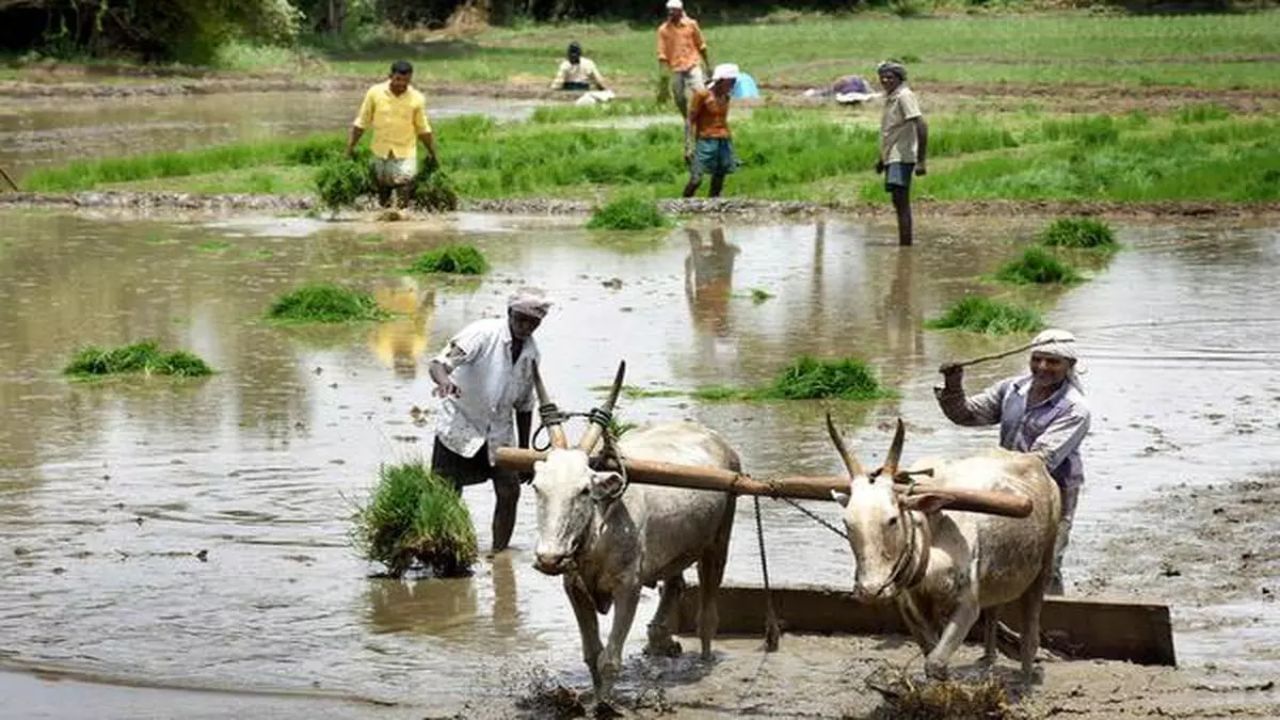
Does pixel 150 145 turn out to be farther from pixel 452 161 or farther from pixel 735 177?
pixel 735 177

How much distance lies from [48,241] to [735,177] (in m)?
7.79

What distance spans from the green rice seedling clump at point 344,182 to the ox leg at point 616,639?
1561cm

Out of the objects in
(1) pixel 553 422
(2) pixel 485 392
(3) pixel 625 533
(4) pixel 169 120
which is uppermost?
(1) pixel 553 422

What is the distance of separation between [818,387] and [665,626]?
17.2 ft

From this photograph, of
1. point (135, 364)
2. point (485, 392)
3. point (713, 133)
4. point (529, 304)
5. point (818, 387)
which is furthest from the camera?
point (713, 133)

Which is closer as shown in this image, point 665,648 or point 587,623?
point 587,623

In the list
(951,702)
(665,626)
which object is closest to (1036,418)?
(951,702)

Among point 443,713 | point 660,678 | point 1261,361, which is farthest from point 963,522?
point 1261,361

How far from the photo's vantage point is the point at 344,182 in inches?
965

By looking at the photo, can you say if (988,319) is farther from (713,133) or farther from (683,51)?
(683,51)

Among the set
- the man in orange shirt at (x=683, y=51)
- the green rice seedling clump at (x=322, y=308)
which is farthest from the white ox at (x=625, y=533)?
the man in orange shirt at (x=683, y=51)

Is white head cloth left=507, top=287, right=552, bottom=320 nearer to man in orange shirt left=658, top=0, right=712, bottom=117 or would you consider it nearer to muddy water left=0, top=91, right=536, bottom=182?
man in orange shirt left=658, top=0, right=712, bottom=117

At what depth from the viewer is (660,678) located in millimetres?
9914

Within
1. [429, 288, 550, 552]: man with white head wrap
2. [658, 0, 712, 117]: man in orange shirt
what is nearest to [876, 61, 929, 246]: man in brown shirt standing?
[658, 0, 712, 117]: man in orange shirt
